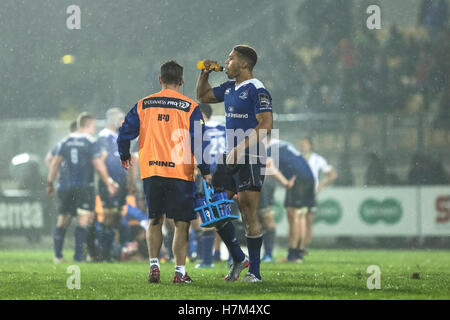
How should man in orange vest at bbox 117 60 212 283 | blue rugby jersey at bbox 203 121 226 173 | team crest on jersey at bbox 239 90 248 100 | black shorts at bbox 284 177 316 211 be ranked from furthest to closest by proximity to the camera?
black shorts at bbox 284 177 316 211 → blue rugby jersey at bbox 203 121 226 173 → team crest on jersey at bbox 239 90 248 100 → man in orange vest at bbox 117 60 212 283

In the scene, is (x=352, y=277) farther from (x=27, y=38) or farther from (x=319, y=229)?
(x=27, y=38)

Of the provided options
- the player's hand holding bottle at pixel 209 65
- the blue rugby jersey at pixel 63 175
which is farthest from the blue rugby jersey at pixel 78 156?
the player's hand holding bottle at pixel 209 65

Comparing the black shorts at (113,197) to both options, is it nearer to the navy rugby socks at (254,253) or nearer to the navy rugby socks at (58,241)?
the navy rugby socks at (58,241)

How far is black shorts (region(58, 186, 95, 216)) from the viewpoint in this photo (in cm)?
1145

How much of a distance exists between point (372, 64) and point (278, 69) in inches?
85.5

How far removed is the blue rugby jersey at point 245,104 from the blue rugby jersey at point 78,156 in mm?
4891

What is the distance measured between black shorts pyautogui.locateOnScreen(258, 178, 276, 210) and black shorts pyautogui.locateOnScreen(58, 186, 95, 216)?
235 centimetres

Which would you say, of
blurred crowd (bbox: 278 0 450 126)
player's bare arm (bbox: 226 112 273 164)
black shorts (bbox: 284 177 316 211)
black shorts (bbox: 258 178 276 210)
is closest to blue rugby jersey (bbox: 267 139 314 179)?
black shorts (bbox: 284 177 316 211)

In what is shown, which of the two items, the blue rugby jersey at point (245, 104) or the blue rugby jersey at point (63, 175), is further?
the blue rugby jersey at point (63, 175)

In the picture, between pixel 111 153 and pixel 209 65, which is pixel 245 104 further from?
pixel 111 153

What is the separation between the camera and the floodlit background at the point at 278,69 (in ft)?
53.1

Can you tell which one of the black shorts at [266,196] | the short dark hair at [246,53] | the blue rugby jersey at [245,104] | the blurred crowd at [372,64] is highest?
the blurred crowd at [372,64]

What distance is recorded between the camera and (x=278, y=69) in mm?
19188

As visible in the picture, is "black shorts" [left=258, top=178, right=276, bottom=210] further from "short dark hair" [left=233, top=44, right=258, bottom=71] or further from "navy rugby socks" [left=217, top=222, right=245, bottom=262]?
"short dark hair" [left=233, top=44, right=258, bottom=71]
